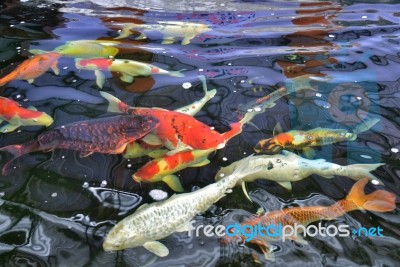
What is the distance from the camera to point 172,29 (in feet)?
14.0

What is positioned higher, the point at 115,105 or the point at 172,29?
the point at 172,29

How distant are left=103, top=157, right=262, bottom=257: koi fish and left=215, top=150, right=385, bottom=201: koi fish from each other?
0.27 meters

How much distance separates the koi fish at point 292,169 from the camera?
8.64ft

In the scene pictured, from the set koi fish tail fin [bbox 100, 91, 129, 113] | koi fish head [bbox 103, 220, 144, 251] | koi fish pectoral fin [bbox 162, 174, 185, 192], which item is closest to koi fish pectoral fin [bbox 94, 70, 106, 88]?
koi fish tail fin [bbox 100, 91, 129, 113]

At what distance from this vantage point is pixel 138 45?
406 centimetres

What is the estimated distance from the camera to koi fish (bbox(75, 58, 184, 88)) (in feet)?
11.6

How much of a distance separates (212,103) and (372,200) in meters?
1.36

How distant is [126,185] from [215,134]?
25.4 inches

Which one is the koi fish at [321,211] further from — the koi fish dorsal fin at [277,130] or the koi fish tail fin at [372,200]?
the koi fish dorsal fin at [277,130]

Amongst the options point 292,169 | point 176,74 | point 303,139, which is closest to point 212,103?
point 176,74

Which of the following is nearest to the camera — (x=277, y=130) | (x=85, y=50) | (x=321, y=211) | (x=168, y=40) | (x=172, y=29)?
(x=321, y=211)

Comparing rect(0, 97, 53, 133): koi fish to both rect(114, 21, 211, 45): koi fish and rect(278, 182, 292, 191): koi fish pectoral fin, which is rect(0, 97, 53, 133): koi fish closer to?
rect(114, 21, 211, 45): koi fish

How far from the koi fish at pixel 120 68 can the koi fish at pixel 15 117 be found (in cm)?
64

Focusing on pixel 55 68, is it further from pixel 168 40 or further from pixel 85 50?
pixel 168 40
